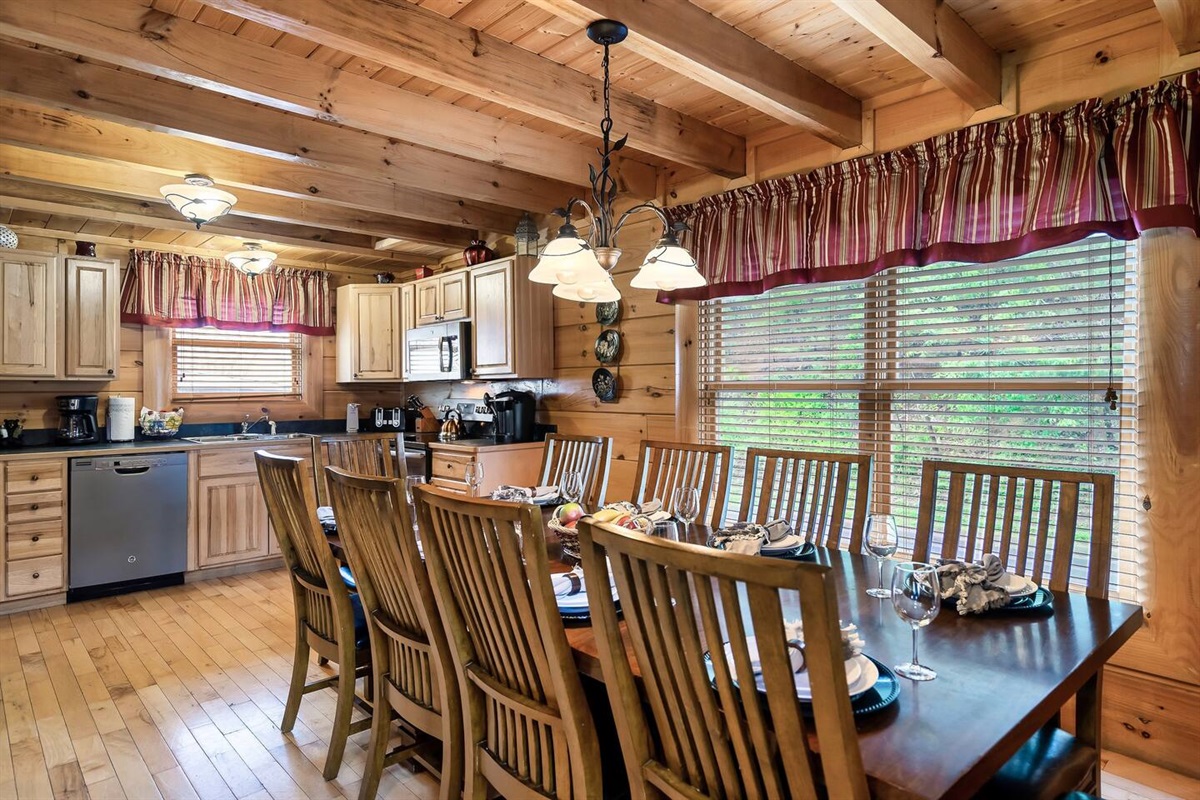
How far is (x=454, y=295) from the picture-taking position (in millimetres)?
4766

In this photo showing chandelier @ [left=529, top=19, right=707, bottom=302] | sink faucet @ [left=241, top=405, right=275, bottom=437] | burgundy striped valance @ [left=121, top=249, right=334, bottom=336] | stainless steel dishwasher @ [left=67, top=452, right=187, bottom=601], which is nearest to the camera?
chandelier @ [left=529, top=19, right=707, bottom=302]

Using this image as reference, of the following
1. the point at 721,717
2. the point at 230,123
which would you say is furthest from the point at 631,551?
the point at 230,123

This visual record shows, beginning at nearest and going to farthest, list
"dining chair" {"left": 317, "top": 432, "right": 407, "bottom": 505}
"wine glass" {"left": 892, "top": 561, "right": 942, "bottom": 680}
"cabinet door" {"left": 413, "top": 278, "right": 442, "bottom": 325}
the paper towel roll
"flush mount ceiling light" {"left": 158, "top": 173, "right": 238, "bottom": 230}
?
"wine glass" {"left": 892, "top": 561, "right": 942, "bottom": 680} < "dining chair" {"left": 317, "top": 432, "right": 407, "bottom": 505} < "flush mount ceiling light" {"left": 158, "top": 173, "right": 238, "bottom": 230} < the paper towel roll < "cabinet door" {"left": 413, "top": 278, "right": 442, "bottom": 325}

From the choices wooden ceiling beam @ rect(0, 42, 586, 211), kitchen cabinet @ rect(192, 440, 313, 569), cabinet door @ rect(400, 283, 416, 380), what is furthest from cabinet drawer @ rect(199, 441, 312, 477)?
wooden ceiling beam @ rect(0, 42, 586, 211)

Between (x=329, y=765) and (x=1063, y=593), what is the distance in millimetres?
2186

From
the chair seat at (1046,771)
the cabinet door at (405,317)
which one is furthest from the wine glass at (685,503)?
the cabinet door at (405,317)

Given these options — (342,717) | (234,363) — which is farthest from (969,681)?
(234,363)

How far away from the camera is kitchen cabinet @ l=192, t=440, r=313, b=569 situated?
14.3 feet

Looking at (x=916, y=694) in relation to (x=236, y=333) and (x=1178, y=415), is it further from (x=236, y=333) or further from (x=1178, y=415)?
(x=236, y=333)

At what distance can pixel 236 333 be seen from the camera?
527cm

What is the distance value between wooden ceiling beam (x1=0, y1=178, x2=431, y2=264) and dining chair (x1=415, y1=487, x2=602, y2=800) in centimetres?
351

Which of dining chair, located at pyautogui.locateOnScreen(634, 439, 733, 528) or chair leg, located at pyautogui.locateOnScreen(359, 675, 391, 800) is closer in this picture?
chair leg, located at pyautogui.locateOnScreen(359, 675, 391, 800)

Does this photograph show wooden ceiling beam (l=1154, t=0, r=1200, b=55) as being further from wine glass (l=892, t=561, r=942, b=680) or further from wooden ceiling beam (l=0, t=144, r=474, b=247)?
wooden ceiling beam (l=0, t=144, r=474, b=247)

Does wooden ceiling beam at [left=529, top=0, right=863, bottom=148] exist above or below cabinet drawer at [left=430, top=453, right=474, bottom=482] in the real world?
above
